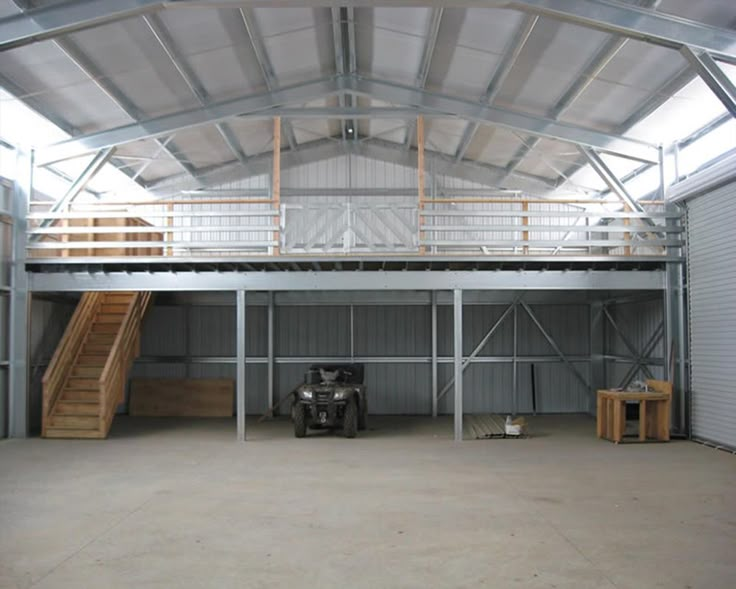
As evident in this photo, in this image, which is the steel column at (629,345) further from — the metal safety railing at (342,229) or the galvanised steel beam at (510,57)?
the galvanised steel beam at (510,57)

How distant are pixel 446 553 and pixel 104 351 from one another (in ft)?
32.1

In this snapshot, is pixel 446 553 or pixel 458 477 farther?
pixel 458 477

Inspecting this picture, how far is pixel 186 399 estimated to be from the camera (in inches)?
650

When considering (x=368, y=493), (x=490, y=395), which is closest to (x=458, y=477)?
(x=368, y=493)

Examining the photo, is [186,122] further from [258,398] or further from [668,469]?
[668,469]

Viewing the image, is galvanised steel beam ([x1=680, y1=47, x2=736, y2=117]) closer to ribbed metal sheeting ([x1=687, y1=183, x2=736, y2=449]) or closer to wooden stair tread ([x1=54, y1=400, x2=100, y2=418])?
ribbed metal sheeting ([x1=687, y1=183, x2=736, y2=449])

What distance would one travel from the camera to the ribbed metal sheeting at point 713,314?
450 inches

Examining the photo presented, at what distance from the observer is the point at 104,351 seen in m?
13.9

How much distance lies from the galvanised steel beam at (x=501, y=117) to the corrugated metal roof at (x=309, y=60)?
0.64 ft

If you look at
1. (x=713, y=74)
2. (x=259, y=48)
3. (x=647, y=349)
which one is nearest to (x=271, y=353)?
(x=259, y=48)

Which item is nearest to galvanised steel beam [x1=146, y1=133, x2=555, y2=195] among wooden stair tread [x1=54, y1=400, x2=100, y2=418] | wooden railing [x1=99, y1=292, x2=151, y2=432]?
wooden railing [x1=99, y1=292, x2=151, y2=432]

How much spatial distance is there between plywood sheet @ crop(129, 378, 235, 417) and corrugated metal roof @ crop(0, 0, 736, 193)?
615 centimetres

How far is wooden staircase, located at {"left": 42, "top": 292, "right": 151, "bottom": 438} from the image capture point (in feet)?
41.8

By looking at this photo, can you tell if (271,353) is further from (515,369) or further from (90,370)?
(515,369)
